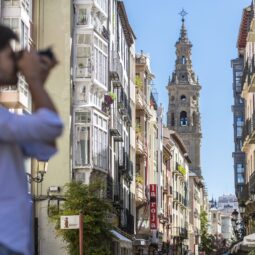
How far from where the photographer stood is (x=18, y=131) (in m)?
4.25

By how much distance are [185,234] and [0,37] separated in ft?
342

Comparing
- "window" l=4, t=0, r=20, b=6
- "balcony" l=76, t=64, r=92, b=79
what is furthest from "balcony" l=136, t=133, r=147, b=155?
"window" l=4, t=0, r=20, b=6

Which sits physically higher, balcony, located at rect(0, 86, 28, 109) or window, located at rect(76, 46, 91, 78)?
window, located at rect(76, 46, 91, 78)

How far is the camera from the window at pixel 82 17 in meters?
40.4

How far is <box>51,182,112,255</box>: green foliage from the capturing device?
1217 inches

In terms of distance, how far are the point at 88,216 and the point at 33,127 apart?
26.7m

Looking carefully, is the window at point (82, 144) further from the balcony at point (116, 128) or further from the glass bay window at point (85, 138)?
the balcony at point (116, 128)

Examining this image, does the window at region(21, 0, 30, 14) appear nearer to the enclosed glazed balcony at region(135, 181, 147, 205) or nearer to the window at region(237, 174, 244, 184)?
the enclosed glazed balcony at region(135, 181, 147, 205)

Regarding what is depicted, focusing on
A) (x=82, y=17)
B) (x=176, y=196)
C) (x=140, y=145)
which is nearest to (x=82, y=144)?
(x=82, y=17)

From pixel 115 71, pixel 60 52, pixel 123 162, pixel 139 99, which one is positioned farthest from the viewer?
pixel 139 99

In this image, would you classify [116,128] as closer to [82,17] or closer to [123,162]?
[123,162]

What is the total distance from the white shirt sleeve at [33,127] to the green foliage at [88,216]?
2629 cm

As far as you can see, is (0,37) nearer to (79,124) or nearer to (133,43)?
(79,124)

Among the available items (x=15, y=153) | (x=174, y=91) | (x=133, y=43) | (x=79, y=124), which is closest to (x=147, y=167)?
(x=133, y=43)
